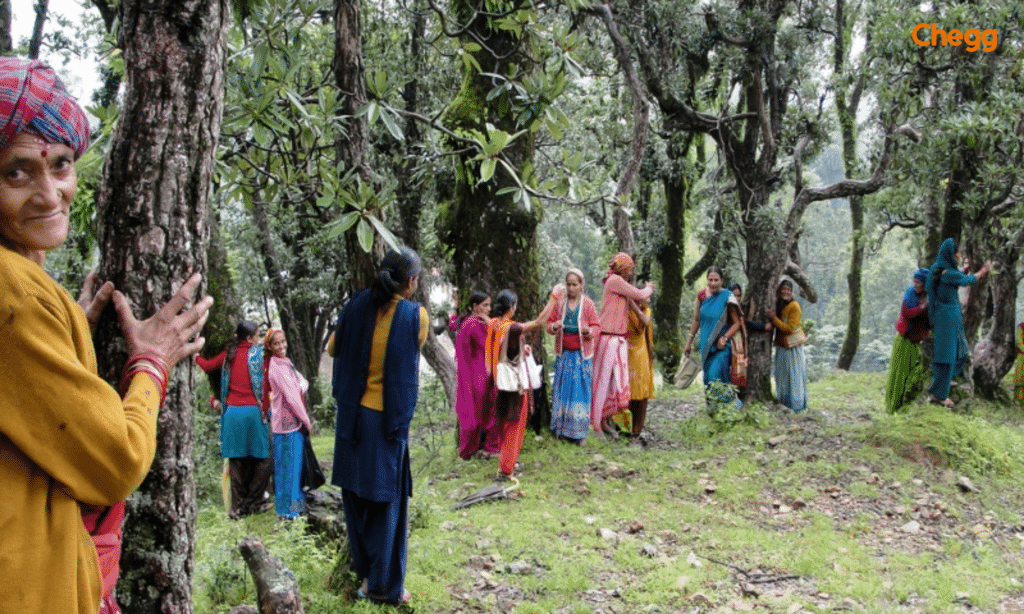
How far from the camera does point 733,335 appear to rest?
966 cm

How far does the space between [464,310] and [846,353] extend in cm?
1225

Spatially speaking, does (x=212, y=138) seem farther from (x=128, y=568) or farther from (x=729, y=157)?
(x=729, y=157)

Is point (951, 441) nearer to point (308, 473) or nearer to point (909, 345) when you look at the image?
point (909, 345)

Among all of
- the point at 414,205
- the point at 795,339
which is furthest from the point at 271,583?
the point at 795,339

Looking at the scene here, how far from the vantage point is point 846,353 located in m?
→ 17.7

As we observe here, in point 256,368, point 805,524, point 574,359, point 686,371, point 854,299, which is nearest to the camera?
point 805,524

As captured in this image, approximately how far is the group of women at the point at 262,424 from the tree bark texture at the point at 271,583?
133 inches

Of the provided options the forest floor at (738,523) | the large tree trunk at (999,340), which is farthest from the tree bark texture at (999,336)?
the forest floor at (738,523)

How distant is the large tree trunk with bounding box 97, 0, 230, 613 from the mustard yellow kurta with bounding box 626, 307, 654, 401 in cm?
692

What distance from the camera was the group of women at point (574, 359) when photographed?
26.3 ft

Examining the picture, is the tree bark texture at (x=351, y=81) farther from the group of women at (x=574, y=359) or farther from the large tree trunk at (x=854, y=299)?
the large tree trunk at (x=854, y=299)

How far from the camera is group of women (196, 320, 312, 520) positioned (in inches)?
280

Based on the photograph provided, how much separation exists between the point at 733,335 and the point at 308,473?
537 cm

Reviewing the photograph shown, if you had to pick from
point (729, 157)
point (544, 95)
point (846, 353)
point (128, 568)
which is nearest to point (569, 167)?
point (544, 95)
